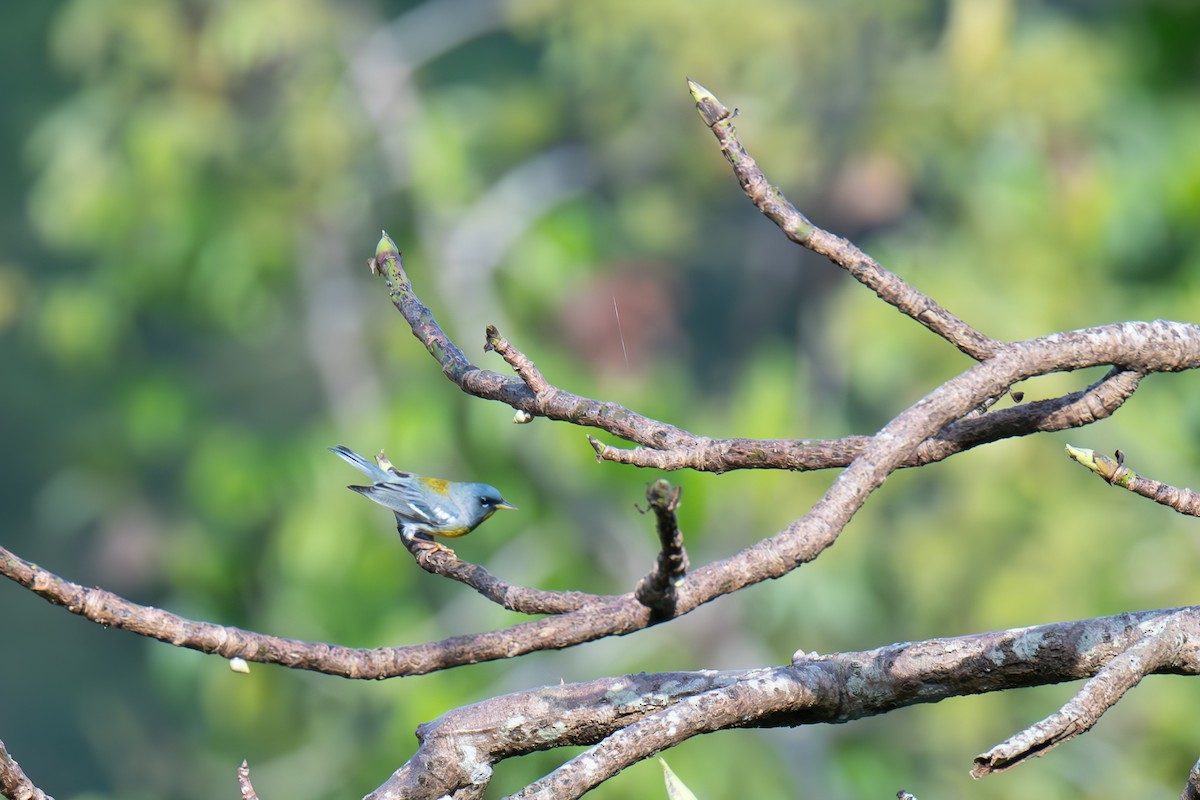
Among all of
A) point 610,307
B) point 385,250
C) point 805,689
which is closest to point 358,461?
point 385,250

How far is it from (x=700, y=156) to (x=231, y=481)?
231cm

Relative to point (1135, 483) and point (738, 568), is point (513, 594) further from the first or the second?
point (1135, 483)

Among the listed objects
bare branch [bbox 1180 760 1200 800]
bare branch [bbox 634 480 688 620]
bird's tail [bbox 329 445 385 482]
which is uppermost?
bird's tail [bbox 329 445 385 482]

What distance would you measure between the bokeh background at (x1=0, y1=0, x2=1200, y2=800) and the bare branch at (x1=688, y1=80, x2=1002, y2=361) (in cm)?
302

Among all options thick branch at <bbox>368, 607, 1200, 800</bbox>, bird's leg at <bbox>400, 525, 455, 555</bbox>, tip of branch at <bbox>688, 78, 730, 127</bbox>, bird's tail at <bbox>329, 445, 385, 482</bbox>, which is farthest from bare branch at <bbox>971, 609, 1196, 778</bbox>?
bird's tail at <bbox>329, 445, 385, 482</bbox>

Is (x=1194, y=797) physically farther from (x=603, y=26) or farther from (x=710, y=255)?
(x=710, y=255)

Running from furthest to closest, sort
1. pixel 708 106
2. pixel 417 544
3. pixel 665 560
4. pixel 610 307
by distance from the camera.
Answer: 1. pixel 610 307
2. pixel 417 544
3. pixel 708 106
4. pixel 665 560

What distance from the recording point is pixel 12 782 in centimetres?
103

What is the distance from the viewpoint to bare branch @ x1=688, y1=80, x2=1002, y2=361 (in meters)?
1.19

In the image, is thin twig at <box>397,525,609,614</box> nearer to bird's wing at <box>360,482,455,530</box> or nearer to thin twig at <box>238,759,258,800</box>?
thin twig at <box>238,759,258,800</box>

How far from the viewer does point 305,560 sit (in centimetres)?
450

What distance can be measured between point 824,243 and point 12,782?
2.67 ft

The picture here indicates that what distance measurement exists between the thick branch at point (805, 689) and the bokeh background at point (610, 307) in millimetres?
2826

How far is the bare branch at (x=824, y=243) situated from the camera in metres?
1.19
